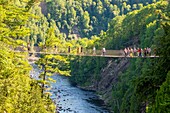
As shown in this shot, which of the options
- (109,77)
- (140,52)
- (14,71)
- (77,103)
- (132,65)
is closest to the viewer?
(14,71)

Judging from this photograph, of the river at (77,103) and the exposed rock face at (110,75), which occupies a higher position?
the exposed rock face at (110,75)

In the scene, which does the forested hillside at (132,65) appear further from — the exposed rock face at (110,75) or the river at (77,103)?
the river at (77,103)

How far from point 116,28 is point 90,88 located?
67.1ft

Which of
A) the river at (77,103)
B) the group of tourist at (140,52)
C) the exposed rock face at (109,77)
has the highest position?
the group of tourist at (140,52)

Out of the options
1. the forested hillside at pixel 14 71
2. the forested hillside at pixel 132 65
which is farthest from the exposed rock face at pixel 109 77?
the forested hillside at pixel 14 71

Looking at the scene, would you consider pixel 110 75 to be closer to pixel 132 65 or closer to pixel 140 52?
pixel 132 65

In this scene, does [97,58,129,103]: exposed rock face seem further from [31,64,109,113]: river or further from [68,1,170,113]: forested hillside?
[31,64,109,113]: river

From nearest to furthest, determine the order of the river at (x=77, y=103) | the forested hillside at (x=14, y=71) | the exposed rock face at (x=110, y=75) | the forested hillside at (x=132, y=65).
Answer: the forested hillside at (x=14, y=71) < the forested hillside at (x=132, y=65) < the river at (x=77, y=103) < the exposed rock face at (x=110, y=75)

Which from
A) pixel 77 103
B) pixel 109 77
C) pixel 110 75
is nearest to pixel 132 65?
pixel 77 103

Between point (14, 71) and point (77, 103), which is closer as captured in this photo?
point (14, 71)

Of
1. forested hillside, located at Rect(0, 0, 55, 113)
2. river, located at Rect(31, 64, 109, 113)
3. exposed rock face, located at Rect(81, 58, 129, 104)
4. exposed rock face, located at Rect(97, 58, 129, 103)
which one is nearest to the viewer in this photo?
forested hillside, located at Rect(0, 0, 55, 113)

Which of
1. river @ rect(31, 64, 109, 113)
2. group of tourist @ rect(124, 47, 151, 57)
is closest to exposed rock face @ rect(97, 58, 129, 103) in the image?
river @ rect(31, 64, 109, 113)

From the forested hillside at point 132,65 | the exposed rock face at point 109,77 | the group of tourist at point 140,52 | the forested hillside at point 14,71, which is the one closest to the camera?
the forested hillside at point 14,71

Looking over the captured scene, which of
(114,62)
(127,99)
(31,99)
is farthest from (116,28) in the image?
(31,99)
